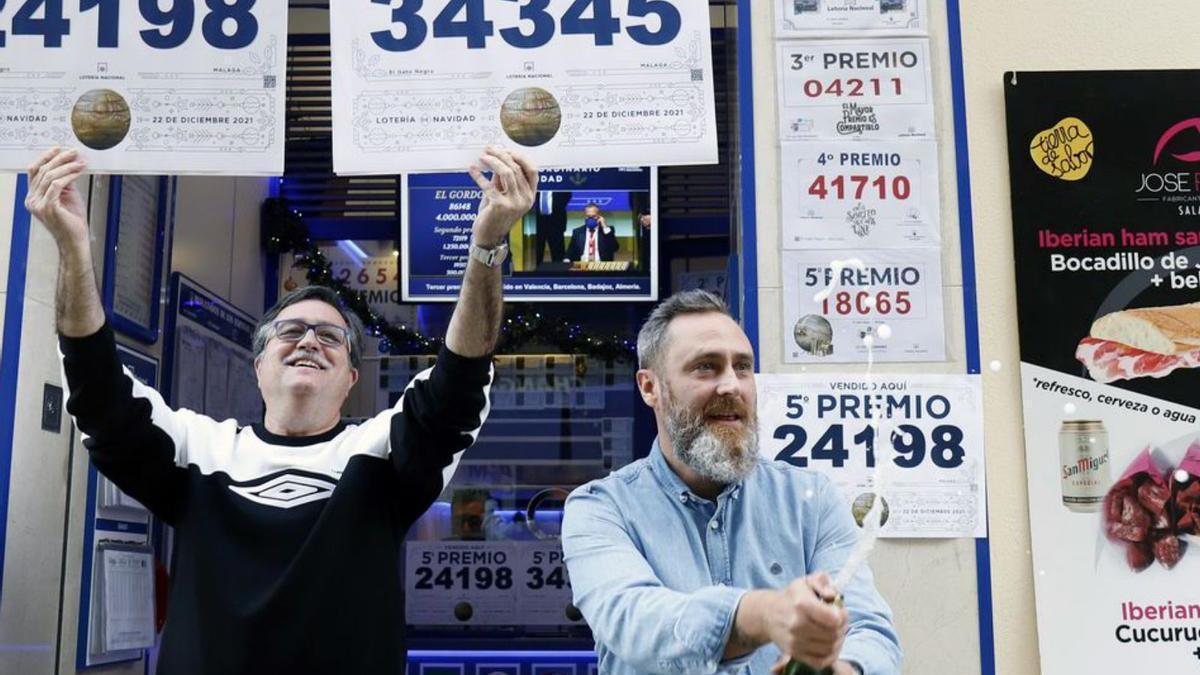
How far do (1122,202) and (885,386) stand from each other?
859mm

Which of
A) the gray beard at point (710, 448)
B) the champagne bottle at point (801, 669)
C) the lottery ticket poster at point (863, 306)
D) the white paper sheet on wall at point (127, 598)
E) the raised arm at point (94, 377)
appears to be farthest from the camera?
the white paper sheet on wall at point (127, 598)

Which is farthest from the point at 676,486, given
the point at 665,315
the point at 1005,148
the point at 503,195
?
the point at 1005,148

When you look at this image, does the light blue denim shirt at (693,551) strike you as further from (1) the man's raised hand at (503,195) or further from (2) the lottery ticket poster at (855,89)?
(2) the lottery ticket poster at (855,89)

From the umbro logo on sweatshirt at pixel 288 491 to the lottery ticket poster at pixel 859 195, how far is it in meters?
1.45

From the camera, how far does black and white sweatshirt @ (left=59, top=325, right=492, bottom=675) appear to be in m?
2.47

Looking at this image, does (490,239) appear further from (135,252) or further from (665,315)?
(135,252)

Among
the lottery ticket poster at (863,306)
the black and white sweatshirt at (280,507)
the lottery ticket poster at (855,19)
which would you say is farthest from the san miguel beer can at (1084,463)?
the black and white sweatshirt at (280,507)

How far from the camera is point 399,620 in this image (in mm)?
2613

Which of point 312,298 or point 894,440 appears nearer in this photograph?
point 312,298

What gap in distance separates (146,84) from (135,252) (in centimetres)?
126

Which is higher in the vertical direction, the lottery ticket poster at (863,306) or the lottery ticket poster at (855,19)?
the lottery ticket poster at (855,19)

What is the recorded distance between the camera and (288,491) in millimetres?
2631

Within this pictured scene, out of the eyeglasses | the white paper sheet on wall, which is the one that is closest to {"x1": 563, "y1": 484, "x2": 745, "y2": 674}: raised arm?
the eyeglasses

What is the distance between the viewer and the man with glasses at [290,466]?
2.48 meters
